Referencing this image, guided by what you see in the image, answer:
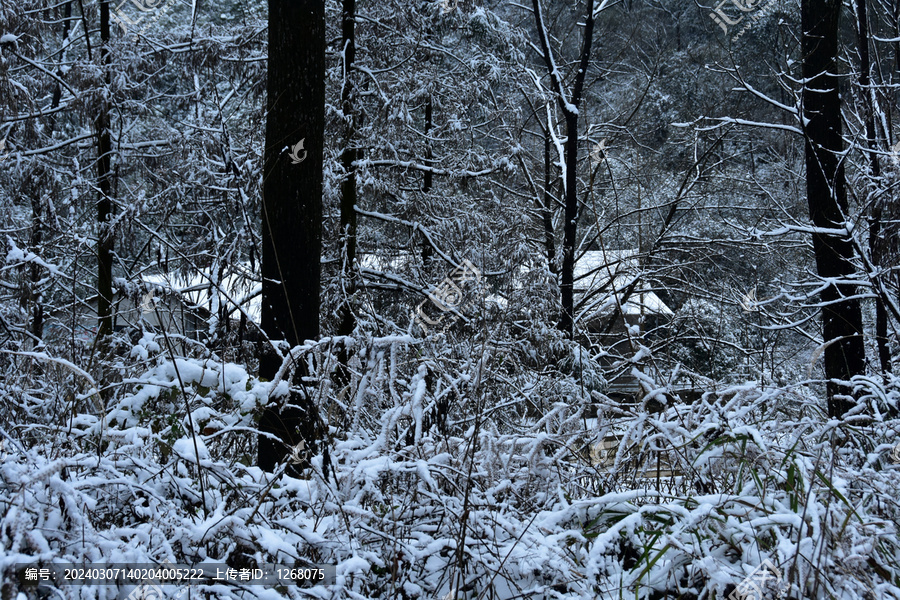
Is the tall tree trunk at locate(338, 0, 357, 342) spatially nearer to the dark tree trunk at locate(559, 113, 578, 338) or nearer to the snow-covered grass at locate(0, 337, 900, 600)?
the dark tree trunk at locate(559, 113, 578, 338)

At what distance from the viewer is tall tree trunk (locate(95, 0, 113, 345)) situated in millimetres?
7566

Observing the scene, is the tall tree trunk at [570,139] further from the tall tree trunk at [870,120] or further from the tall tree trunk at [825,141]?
the tall tree trunk at [870,120]

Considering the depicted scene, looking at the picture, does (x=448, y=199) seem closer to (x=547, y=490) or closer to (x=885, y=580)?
(x=547, y=490)

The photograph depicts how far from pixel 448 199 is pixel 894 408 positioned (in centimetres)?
687

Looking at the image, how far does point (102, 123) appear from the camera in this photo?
8.09 metres

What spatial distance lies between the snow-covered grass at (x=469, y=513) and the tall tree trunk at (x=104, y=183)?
5.87 metres

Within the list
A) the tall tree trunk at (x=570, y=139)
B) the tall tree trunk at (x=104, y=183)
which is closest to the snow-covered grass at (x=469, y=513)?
the tall tree trunk at (x=104, y=183)

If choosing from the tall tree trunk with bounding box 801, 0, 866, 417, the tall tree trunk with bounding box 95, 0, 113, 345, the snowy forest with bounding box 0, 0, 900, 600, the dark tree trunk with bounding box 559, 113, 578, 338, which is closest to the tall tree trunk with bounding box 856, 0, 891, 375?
the snowy forest with bounding box 0, 0, 900, 600

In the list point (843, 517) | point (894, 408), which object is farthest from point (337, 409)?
point (894, 408)

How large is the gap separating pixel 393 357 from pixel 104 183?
7.46m

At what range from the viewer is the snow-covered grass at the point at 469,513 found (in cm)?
145

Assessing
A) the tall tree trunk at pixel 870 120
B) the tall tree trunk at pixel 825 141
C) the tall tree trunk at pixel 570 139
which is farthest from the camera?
the tall tree trunk at pixel 570 139

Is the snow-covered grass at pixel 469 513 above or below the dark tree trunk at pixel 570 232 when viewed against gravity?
below

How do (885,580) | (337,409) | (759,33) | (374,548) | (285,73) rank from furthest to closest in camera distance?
(759,33) → (285,73) → (337,409) → (374,548) → (885,580)
